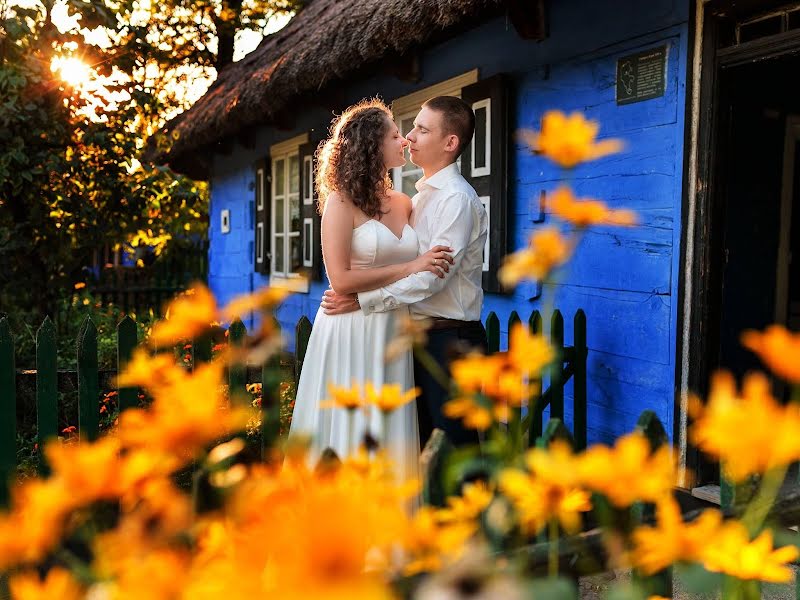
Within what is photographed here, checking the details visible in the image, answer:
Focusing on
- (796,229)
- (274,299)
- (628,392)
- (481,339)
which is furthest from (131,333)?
(796,229)

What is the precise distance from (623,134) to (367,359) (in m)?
1.89

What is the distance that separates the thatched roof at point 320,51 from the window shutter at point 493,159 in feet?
1.39

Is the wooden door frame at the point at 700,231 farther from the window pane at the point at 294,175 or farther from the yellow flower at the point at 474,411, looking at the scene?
the window pane at the point at 294,175

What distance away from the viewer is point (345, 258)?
9.09 ft

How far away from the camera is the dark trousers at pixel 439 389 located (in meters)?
2.87

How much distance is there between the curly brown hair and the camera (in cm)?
277

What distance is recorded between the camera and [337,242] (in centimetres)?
275

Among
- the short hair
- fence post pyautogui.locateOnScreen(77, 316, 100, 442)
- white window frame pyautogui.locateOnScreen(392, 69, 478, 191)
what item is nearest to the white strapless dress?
the short hair

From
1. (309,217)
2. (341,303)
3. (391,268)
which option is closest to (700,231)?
(391,268)

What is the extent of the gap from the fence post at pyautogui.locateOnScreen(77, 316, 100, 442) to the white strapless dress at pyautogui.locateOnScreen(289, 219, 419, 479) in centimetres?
102

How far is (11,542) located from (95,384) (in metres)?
2.99

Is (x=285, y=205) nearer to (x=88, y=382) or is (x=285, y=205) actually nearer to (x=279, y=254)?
(x=279, y=254)

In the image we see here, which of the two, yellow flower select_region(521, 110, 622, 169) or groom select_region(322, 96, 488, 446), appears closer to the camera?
yellow flower select_region(521, 110, 622, 169)

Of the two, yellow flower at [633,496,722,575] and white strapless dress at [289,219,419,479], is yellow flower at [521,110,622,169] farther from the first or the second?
white strapless dress at [289,219,419,479]
